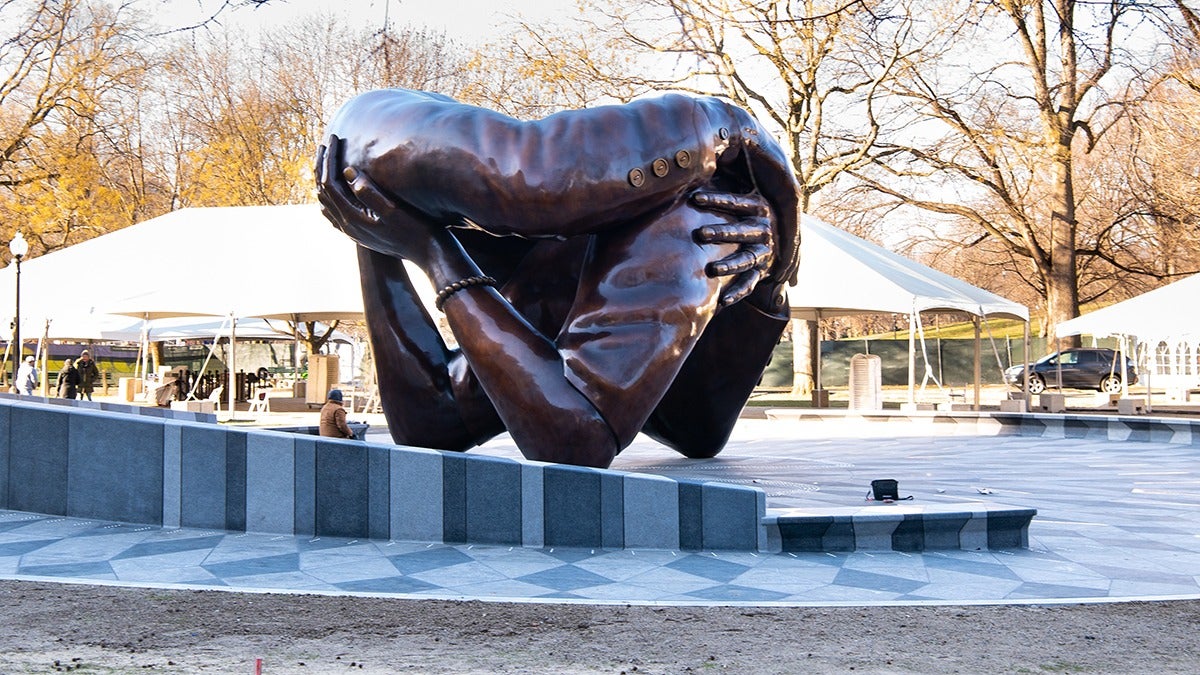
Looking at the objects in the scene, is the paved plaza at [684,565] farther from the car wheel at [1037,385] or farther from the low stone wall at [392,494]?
the car wheel at [1037,385]

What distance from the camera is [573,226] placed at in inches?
271

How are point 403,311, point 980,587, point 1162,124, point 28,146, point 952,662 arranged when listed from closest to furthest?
point 952,662 < point 980,587 < point 403,311 < point 1162,124 < point 28,146

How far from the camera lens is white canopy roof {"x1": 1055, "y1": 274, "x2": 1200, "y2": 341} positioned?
20.3 meters

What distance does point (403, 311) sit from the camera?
7836mm

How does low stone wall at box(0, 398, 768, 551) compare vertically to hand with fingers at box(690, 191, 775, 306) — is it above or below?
below

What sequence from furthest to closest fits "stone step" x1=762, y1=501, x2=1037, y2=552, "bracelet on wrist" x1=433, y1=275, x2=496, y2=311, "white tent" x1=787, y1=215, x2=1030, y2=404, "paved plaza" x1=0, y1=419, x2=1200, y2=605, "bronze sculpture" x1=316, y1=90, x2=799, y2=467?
1. "white tent" x1=787, y1=215, x2=1030, y2=404
2. "bracelet on wrist" x1=433, y1=275, x2=496, y2=311
3. "bronze sculpture" x1=316, y1=90, x2=799, y2=467
4. "stone step" x1=762, y1=501, x2=1037, y2=552
5. "paved plaza" x1=0, y1=419, x2=1200, y2=605

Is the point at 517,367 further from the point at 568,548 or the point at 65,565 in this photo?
the point at 65,565

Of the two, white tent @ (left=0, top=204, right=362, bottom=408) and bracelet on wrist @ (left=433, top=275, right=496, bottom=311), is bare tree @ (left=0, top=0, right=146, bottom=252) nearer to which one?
white tent @ (left=0, top=204, right=362, bottom=408)

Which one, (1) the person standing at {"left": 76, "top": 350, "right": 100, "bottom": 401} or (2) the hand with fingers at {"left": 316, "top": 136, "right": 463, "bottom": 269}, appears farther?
(1) the person standing at {"left": 76, "top": 350, "right": 100, "bottom": 401}

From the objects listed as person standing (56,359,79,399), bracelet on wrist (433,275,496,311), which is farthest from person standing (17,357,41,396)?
bracelet on wrist (433,275,496,311)

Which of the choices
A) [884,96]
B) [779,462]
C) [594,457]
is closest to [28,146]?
[884,96]

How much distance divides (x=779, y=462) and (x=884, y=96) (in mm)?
20120

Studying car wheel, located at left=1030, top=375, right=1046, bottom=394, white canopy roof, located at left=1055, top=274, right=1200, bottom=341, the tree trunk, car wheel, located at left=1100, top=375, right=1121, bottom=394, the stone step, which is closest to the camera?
the stone step

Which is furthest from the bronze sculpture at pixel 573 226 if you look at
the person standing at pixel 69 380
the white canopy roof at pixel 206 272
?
the person standing at pixel 69 380
